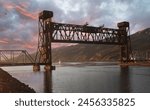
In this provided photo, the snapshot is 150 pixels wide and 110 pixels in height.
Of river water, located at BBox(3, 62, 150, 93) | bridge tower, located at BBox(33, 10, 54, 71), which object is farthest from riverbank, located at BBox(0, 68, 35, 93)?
bridge tower, located at BBox(33, 10, 54, 71)

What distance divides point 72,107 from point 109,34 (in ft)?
238

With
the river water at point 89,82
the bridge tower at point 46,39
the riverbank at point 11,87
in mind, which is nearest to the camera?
the riverbank at point 11,87

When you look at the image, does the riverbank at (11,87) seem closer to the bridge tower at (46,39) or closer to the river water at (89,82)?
the river water at (89,82)

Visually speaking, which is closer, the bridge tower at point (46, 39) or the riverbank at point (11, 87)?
the riverbank at point (11, 87)

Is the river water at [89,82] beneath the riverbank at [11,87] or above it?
beneath

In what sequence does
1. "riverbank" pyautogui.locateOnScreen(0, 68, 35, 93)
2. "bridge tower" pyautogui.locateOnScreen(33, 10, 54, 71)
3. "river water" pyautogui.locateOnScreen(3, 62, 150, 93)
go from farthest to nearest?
"bridge tower" pyautogui.locateOnScreen(33, 10, 54, 71)
"river water" pyautogui.locateOnScreen(3, 62, 150, 93)
"riverbank" pyautogui.locateOnScreen(0, 68, 35, 93)

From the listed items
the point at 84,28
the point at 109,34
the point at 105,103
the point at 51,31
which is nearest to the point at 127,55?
the point at 109,34

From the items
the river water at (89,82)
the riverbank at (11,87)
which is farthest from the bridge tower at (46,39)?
the riverbank at (11,87)

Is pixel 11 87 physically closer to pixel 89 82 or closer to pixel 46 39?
pixel 89 82

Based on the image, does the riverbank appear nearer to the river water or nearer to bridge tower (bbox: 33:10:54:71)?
the river water

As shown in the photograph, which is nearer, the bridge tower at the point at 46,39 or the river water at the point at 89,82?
the river water at the point at 89,82

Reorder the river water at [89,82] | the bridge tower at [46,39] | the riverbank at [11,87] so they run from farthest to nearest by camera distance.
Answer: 1. the bridge tower at [46,39]
2. the river water at [89,82]
3. the riverbank at [11,87]

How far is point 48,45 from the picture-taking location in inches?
2731

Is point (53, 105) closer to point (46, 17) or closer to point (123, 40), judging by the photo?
point (46, 17)
